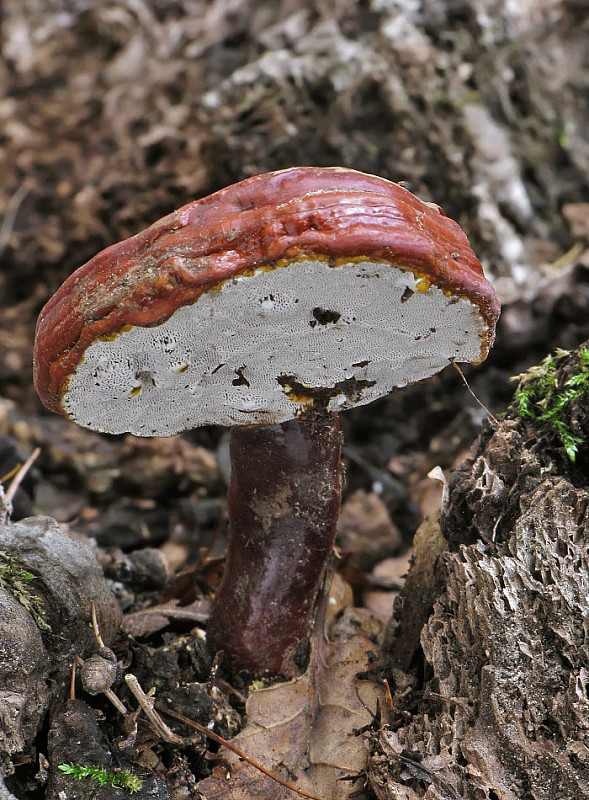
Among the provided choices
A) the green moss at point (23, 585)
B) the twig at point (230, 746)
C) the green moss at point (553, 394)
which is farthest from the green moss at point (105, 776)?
the green moss at point (553, 394)

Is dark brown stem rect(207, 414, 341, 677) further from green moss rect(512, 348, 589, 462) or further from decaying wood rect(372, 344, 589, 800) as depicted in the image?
green moss rect(512, 348, 589, 462)

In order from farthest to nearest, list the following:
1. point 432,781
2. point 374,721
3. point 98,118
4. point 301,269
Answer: point 98,118 < point 374,721 < point 432,781 < point 301,269

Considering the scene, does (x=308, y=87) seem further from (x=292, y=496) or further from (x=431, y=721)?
(x=431, y=721)

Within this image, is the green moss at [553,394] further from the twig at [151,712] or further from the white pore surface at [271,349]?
the twig at [151,712]

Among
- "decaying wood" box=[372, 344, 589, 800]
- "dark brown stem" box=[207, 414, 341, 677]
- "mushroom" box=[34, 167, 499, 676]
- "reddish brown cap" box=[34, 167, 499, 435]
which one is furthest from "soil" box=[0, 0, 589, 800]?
"reddish brown cap" box=[34, 167, 499, 435]

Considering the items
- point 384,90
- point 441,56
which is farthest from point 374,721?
point 441,56

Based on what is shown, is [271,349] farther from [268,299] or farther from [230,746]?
[230,746]
